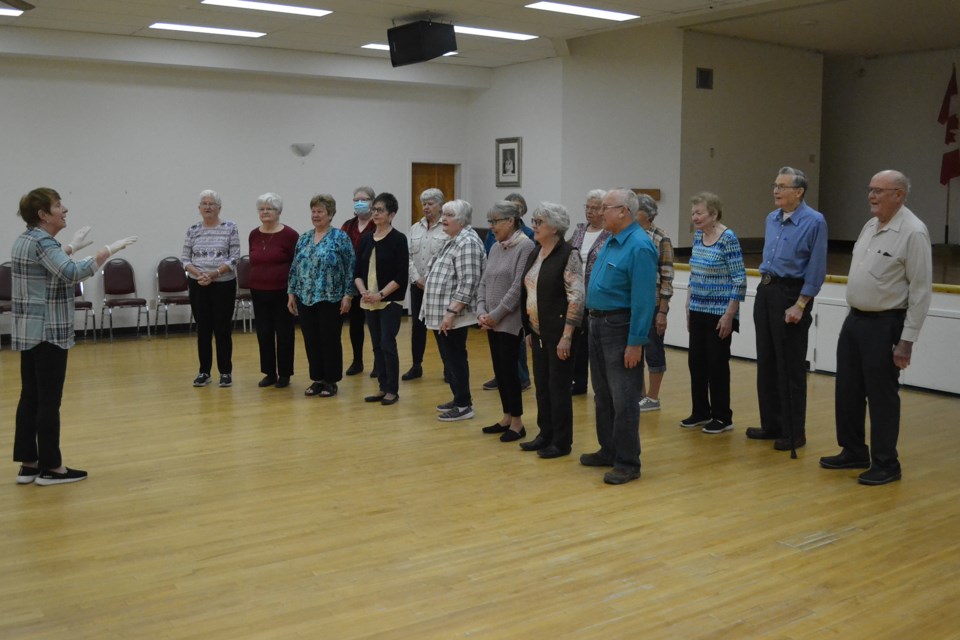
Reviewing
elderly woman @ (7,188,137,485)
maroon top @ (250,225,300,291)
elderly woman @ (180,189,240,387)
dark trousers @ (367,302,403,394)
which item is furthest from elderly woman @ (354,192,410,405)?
elderly woman @ (7,188,137,485)

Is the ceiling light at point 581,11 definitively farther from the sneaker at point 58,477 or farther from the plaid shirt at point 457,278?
the sneaker at point 58,477

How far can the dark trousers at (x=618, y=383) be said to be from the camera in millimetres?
4988

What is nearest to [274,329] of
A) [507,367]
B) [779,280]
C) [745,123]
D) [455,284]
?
[455,284]

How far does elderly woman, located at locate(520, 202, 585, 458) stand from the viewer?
526cm

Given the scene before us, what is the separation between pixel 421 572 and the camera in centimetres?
385

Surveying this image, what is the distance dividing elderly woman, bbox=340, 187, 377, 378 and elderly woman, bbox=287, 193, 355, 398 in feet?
0.71

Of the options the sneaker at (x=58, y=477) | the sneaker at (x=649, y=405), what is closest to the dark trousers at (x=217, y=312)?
the sneaker at (x=58, y=477)

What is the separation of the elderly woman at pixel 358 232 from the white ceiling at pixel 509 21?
2053mm

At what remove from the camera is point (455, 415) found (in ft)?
21.5

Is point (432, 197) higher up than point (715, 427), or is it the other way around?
point (432, 197)

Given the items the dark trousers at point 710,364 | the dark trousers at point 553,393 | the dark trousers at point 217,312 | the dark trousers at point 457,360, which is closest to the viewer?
the dark trousers at point 553,393

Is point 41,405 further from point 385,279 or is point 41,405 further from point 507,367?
point 385,279

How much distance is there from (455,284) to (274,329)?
2.06 meters

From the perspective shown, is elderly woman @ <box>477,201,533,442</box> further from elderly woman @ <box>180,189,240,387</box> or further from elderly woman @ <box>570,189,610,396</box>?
elderly woman @ <box>180,189,240,387</box>
